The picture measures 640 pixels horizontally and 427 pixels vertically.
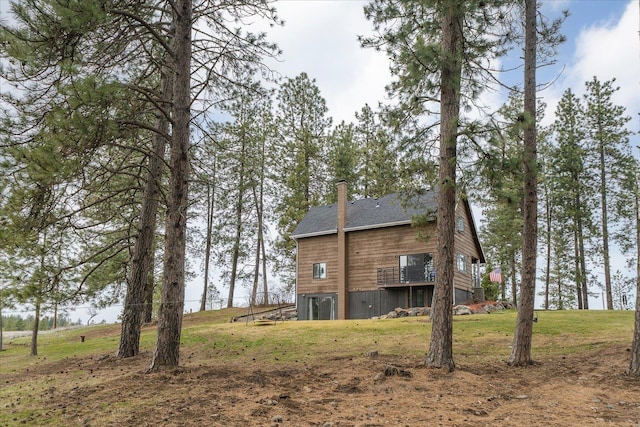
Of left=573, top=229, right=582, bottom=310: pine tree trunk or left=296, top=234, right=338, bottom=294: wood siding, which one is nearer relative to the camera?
left=296, top=234, right=338, bottom=294: wood siding

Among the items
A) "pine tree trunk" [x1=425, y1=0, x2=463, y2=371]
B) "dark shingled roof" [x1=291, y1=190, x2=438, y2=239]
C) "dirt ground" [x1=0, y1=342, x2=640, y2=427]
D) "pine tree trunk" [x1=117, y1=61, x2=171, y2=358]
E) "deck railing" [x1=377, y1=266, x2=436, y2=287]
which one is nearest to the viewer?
"dirt ground" [x1=0, y1=342, x2=640, y2=427]

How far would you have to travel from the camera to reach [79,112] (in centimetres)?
645

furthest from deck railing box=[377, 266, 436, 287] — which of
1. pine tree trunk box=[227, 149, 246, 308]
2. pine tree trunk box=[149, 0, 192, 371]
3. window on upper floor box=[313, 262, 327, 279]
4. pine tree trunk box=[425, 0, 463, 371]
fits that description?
pine tree trunk box=[149, 0, 192, 371]

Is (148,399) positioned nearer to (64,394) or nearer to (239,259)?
(64,394)

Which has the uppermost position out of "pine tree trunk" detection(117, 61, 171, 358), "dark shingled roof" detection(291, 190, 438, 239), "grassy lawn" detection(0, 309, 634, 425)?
"dark shingled roof" detection(291, 190, 438, 239)

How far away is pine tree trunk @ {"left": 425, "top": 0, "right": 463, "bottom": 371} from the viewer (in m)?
8.23

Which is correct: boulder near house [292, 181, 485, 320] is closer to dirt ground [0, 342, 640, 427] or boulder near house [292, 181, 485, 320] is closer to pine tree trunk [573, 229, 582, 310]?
pine tree trunk [573, 229, 582, 310]

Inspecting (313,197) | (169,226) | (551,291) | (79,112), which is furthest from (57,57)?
(551,291)

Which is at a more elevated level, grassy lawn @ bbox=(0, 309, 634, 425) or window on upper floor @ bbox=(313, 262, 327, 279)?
window on upper floor @ bbox=(313, 262, 327, 279)

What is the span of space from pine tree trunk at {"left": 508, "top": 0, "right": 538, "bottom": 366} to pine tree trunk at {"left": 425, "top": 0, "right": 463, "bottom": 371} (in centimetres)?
153

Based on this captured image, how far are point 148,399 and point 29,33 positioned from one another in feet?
18.7

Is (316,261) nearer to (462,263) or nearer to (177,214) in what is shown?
(462,263)

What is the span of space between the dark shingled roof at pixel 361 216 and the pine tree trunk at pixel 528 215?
14241mm

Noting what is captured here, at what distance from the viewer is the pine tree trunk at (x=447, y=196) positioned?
8227mm
